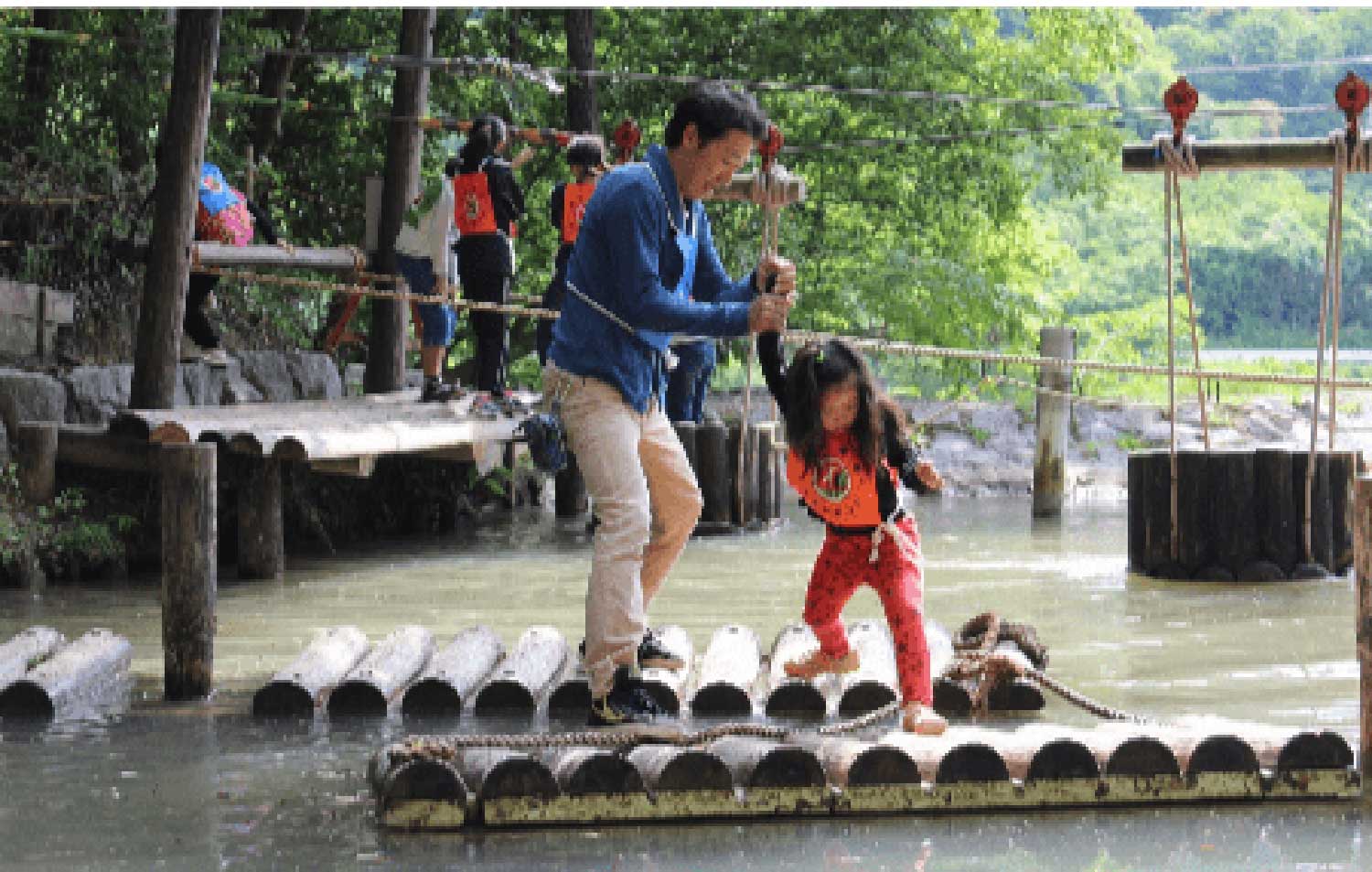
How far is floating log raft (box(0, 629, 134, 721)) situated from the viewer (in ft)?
24.4

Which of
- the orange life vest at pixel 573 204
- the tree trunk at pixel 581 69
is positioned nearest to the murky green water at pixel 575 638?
the orange life vest at pixel 573 204

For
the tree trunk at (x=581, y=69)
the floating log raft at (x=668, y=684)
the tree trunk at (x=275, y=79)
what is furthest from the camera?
the tree trunk at (x=581, y=69)

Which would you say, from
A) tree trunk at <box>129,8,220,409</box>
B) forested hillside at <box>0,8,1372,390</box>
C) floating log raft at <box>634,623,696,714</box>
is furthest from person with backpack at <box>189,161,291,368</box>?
floating log raft at <box>634,623,696,714</box>

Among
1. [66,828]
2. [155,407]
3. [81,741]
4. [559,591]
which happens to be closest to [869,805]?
[66,828]

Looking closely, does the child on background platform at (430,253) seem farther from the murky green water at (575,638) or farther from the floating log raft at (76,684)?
the floating log raft at (76,684)

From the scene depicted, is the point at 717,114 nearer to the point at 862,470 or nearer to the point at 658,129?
the point at 862,470

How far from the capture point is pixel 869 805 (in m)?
5.68

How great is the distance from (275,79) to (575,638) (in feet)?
34.8

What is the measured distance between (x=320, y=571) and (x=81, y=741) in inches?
255

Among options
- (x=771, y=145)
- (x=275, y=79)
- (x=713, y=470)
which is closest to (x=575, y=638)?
(x=771, y=145)

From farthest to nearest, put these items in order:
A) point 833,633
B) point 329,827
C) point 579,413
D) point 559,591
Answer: point 559,591, point 833,633, point 579,413, point 329,827

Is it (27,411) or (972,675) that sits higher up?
(27,411)

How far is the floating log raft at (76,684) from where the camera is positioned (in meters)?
7.43

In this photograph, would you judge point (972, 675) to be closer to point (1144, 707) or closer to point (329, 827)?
point (1144, 707)
